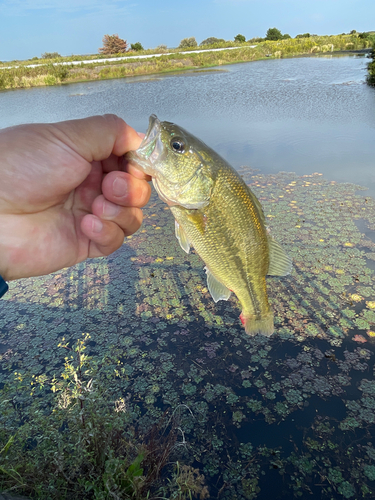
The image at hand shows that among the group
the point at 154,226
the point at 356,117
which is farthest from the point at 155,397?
the point at 356,117

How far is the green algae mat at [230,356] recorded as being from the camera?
2086 millimetres

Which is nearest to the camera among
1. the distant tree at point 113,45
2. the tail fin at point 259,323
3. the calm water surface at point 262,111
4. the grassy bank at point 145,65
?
the tail fin at point 259,323

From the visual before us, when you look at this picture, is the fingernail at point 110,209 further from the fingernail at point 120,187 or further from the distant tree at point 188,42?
the distant tree at point 188,42

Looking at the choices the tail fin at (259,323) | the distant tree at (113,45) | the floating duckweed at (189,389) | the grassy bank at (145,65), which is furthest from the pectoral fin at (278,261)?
the distant tree at (113,45)

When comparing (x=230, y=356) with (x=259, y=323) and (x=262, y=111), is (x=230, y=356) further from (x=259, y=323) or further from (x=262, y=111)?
(x=262, y=111)

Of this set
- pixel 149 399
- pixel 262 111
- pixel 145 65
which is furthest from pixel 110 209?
pixel 145 65

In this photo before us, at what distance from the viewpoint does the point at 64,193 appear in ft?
5.97

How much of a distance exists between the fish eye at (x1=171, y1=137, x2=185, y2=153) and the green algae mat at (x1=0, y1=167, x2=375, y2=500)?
148 centimetres

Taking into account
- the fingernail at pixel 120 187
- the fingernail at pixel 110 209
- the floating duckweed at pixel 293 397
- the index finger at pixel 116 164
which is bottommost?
the floating duckweed at pixel 293 397

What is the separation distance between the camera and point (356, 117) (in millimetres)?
9000

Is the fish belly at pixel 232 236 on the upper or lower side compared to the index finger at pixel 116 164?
lower

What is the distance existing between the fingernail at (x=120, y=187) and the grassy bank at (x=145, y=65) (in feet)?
64.8

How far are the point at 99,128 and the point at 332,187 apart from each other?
4.85 meters

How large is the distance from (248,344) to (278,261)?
1.39 metres
